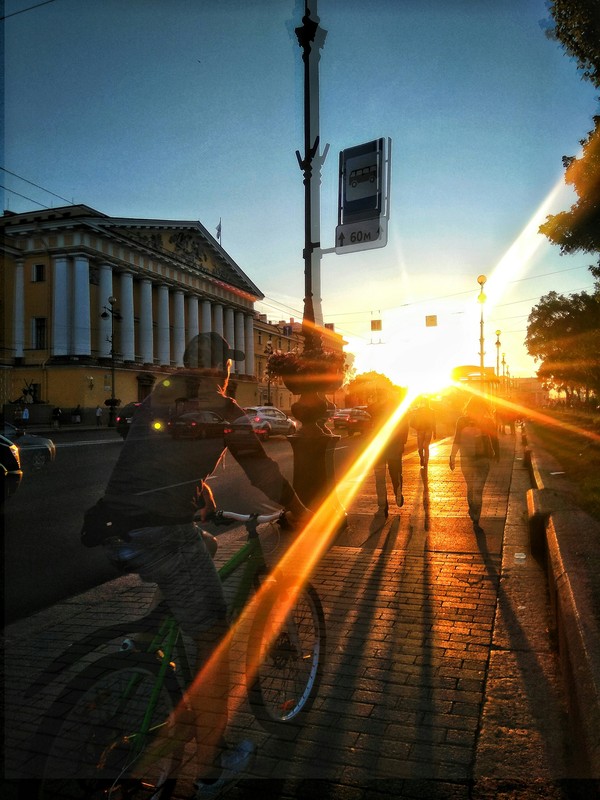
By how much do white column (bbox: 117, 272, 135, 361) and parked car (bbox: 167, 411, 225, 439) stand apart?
1510 centimetres

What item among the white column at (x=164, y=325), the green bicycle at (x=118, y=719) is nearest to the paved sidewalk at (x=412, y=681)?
the green bicycle at (x=118, y=719)

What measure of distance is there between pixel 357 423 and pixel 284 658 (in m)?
30.7

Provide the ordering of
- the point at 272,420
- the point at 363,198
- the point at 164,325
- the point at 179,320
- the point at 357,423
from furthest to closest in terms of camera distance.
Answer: the point at 357,423
the point at 272,420
the point at 164,325
the point at 179,320
the point at 363,198

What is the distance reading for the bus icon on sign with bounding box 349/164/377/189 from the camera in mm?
7055

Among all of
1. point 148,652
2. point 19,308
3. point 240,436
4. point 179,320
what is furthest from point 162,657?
point 19,308

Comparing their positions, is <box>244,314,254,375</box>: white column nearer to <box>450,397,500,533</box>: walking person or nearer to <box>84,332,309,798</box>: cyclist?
<box>450,397,500,533</box>: walking person

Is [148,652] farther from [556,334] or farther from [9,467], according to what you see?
[556,334]

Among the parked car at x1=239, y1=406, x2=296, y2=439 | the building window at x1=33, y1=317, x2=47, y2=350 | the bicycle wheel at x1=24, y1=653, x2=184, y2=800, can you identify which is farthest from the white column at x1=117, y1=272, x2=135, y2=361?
the bicycle wheel at x1=24, y1=653, x2=184, y2=800

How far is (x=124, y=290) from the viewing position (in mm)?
19625

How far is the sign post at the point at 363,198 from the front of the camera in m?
6.92

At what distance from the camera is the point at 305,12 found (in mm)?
7098

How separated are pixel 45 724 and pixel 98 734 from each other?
7.5 inches

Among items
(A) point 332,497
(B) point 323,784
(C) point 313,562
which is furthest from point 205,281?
(B) point 323,784

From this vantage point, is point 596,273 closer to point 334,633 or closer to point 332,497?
point 332,497
